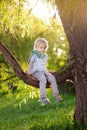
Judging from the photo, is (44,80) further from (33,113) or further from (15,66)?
(33,113)

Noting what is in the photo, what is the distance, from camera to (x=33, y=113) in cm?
1332

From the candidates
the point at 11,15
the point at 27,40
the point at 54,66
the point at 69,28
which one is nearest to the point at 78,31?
the point at 69,28

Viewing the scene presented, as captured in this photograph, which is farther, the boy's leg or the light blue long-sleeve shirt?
the light blue long-sleeve shirt

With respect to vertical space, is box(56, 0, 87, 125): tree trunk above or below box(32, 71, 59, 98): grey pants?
above

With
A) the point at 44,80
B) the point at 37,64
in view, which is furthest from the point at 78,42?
the point at 44,80

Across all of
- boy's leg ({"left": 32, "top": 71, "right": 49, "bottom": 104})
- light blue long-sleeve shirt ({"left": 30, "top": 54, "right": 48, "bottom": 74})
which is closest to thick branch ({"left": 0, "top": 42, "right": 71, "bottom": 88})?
boy's leg ({"left": 32, "top": 71, "right": 49, "bottom": 104})

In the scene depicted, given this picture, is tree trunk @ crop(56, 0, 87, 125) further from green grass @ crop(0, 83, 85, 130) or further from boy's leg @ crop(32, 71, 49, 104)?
green grass @ crop(0, 83, 85, 130)

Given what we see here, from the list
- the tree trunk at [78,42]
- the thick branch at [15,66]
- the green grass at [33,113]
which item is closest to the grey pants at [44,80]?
the thick branch at [15,66]

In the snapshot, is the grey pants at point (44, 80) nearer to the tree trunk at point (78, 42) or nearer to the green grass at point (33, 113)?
the tree trunk at point (78, 42)

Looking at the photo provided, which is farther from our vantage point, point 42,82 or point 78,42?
point 78,42

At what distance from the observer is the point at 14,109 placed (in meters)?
14.8

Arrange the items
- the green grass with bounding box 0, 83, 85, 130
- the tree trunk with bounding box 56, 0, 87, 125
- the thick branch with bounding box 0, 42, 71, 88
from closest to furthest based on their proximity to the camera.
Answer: the thick branch with bounding box 0, 42, 71, 88 → the tree trunk with bounding box 56, 0, 87, 125 → the green grass with bounding box 0, 83, 85, 130

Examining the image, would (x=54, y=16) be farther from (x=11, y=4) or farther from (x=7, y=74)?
(x=7, y=74)

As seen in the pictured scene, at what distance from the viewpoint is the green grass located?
29.8ft
